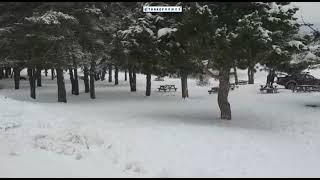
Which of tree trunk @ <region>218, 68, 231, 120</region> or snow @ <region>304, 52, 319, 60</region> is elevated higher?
snow @ <region>304, 52, 319, 60</region>

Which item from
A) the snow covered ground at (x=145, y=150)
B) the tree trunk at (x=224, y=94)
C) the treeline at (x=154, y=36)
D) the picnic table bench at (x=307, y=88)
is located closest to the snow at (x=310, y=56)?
the treeline at (x=154, y=36)

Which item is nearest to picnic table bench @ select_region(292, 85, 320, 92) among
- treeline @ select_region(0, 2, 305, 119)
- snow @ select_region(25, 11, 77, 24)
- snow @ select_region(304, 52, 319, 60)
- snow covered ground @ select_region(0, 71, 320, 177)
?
treeline @ select_region(0, 2, 305, 119)

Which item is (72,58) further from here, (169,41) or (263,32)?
(263,32)

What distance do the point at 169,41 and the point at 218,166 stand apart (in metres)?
12.1

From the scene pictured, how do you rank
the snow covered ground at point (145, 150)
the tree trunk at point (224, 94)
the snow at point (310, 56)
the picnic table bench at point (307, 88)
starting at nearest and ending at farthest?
the snow covered ground at point (145, 150), the tree trunk at point (224, 94), the snow at point (310, 56), the picnic table bench at point (307, 88)

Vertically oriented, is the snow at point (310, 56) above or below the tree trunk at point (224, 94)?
above

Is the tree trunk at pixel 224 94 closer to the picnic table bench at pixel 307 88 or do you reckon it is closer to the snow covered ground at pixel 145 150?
the snow covered ground at pixel 145 150

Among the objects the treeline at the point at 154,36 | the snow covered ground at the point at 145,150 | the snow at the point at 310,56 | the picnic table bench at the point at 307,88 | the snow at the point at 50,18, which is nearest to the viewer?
the snow covered ground at the point at 145,150

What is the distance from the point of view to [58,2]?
2756cm

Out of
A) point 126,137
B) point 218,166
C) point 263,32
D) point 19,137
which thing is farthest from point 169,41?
point 218,166

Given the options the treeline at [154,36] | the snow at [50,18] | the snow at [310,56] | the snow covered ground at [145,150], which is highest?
the snow at [50,18]

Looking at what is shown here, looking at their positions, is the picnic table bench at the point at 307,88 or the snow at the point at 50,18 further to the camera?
the picnic table bench at the point at 307,88

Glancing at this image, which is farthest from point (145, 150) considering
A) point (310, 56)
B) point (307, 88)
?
point (307, 88)

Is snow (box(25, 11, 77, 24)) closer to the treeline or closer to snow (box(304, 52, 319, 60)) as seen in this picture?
the treeline
